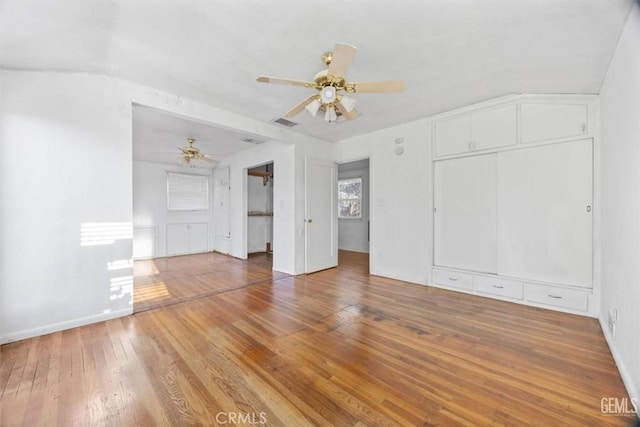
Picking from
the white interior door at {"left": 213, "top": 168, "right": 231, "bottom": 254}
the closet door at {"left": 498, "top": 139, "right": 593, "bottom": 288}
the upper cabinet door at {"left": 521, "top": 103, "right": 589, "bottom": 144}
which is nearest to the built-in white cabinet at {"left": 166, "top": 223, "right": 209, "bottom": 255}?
the white interior door at {"left": 213, "top": 168, "right": 231, "bottom": 254}

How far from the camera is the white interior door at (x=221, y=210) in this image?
677 cm

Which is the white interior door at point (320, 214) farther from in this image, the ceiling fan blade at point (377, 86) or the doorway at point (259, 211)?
the ceiling fan blade at point (377, 86)

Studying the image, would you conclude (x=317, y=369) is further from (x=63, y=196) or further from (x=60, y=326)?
(x=63, y=196)

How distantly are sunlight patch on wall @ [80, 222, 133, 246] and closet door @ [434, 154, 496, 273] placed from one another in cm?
416

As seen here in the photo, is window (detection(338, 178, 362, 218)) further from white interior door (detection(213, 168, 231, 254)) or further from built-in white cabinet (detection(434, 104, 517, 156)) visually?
built-in white cabinet (detection(434, 104, 517, 156))

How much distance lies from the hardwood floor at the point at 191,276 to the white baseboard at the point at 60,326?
22cm

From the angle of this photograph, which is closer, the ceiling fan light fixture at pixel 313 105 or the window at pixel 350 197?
the ceiling fan light fixture at pixel 313 105

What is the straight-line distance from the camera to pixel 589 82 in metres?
2.55

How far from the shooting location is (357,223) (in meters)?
7.46

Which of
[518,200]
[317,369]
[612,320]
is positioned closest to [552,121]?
[518,200]

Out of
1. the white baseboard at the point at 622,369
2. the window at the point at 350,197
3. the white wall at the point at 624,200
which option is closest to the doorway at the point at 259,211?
the window at the point at 350,197

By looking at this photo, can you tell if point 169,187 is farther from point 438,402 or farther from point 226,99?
point 438,402

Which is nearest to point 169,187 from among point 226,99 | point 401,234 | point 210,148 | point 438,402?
point 210,148

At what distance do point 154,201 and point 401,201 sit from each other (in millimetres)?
6259
